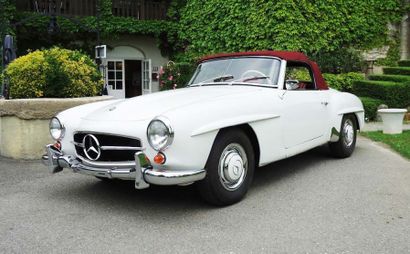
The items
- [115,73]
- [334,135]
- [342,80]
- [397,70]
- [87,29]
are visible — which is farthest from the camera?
[115,73]

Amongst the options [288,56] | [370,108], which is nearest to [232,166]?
[288,56]

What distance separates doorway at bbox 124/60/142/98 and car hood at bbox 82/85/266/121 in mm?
14713

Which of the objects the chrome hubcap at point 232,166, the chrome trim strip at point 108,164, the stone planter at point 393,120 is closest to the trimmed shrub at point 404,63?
the stone planter at point 393,120

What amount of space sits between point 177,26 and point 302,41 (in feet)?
20.3

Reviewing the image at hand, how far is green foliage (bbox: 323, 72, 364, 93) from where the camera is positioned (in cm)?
1286

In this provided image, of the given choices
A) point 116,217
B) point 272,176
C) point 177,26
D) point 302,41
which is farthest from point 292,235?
point 177,26

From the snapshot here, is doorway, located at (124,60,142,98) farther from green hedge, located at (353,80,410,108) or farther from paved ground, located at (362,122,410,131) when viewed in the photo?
paved ground, located at (362,122,410,131)

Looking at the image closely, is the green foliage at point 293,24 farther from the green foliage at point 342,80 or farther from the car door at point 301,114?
the car door at point 301,114

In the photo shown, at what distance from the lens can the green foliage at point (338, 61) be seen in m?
13.8

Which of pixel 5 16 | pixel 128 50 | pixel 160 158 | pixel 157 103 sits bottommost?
pixel 160 158

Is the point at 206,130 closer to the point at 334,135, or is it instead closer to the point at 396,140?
the point at 334,135

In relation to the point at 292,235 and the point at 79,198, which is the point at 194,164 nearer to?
the point at 292,235

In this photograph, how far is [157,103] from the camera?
427cm

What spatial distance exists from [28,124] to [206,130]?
3622 mm
